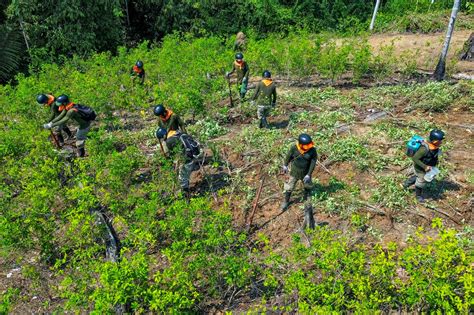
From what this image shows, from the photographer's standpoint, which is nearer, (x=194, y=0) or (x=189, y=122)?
(x=189, y=122)

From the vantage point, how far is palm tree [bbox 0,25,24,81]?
1489 cm

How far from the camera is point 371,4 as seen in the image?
78.1ft

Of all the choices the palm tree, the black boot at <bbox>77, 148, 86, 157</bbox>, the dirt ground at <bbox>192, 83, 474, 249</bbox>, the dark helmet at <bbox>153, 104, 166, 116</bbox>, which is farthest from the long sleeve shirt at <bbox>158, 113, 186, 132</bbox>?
the palm tree

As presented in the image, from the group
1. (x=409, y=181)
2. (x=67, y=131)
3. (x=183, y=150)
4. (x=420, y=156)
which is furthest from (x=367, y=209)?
(x=67, y=131)

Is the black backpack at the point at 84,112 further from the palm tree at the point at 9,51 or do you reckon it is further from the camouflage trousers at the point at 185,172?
the palm tree at the point at 9,51

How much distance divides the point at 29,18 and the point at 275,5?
523 inches

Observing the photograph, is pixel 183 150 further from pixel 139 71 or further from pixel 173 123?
pixel 139 71

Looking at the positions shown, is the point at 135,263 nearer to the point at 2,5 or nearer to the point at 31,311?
the point at 31,311

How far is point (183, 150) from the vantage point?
279 inches

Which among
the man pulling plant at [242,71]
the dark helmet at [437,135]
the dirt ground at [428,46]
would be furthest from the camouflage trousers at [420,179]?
the dirt ground at [428,46]

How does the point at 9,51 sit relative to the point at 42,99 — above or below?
above

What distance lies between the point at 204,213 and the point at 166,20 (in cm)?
1794

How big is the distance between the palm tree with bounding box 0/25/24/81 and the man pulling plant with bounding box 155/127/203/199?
11545 mm

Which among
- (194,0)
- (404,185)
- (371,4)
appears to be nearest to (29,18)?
(194,0)
